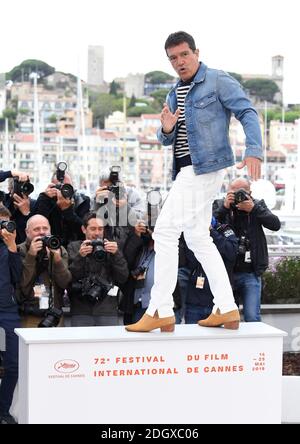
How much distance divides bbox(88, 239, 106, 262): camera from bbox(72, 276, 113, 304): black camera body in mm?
155

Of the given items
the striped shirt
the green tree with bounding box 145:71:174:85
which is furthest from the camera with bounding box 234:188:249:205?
the green tree with bounding box 145:71:174:85

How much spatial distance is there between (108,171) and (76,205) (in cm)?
39

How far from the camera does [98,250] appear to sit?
652 cm

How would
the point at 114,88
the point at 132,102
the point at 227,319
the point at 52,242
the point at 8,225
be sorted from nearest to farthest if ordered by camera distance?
1. the point at 227,319
2. the point at 8,225
3. the point at 52,242
4. the point at 132,102
5. the point at 114,88

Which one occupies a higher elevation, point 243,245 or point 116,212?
point 116,212

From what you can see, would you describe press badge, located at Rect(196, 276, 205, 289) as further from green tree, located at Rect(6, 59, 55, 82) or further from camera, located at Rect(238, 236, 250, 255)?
green tree, located at Rect(6, 59, 55, 82)


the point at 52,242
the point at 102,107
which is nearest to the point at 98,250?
the point at 52,242

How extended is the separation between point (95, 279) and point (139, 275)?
0.47 m

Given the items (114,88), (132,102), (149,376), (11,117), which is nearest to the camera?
(149,376)

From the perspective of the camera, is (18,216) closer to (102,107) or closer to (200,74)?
(200,74)

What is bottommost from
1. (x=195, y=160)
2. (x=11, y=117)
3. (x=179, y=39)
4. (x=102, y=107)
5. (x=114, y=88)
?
(x=195, y=160)

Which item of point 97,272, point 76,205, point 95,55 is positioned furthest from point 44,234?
point 95,55

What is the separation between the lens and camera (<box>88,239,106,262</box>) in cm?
653

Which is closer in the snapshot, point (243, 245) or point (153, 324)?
point (153, 324)
